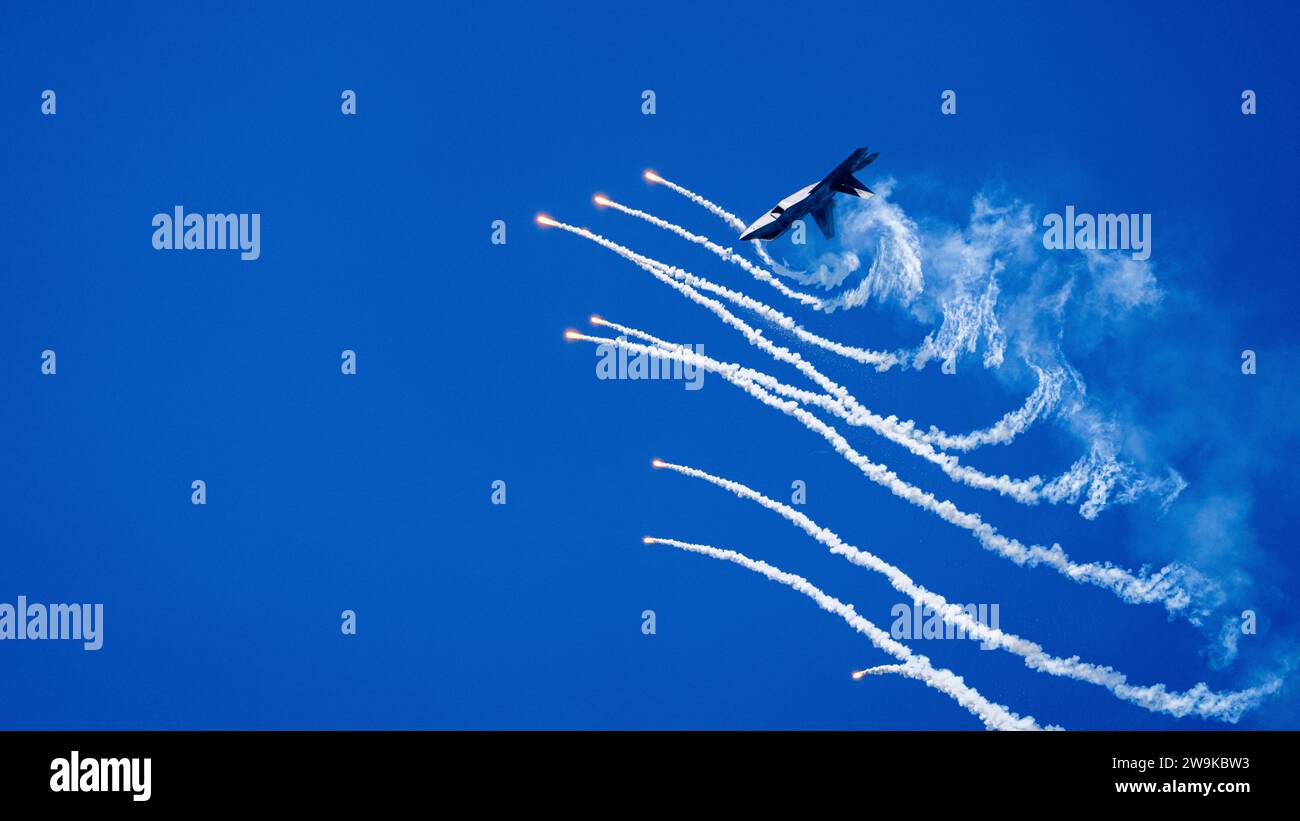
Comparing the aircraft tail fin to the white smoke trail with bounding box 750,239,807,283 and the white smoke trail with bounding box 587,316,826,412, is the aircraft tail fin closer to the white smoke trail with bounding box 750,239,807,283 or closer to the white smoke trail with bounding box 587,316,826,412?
the white smoke trail with bounding box 750,239,807,283

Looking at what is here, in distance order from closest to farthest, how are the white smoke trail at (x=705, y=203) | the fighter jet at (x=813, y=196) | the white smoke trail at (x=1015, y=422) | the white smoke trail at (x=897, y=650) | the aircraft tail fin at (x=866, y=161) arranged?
the white smoke trail at (x=897, y=650), the fighter jet at (x=813, y=196), the aircraft tail fin at (x=866, y=161), the white smoke trail at (x=1015, y=422), the white smoke trail at (x=705, y=203)

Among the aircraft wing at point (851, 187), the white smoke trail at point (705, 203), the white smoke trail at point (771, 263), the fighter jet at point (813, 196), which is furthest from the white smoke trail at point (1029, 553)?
the aircraft wing at point (851, 187)

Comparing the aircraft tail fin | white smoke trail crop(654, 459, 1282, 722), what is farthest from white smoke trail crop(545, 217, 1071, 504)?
the aircraft tail fin

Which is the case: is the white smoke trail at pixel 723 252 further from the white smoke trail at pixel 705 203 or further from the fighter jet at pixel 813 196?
the fighter jet at pixel 813 196

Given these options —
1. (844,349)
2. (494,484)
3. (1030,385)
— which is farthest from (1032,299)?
(494,484)
